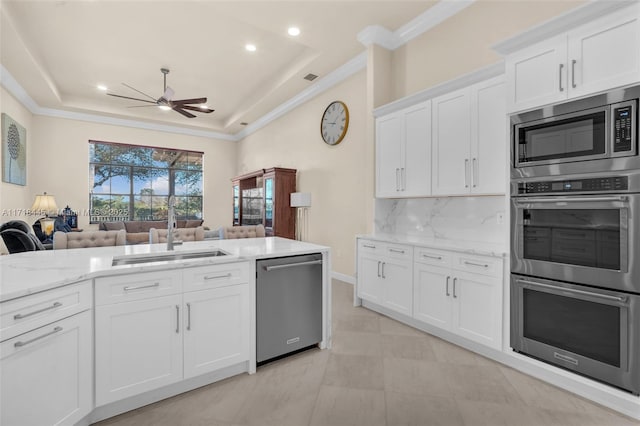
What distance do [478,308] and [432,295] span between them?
0.43 m

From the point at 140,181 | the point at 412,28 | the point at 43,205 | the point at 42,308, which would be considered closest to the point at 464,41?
the point at 412,28

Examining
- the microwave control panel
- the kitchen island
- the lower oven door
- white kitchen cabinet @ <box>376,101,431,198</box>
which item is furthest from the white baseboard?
the microwave control panel

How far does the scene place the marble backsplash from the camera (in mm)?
2906

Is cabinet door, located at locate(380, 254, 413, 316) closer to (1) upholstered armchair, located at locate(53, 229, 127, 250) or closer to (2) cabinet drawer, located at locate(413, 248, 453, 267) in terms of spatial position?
(2) cabinet drawer, located at locate(413, 248, 453, 267)

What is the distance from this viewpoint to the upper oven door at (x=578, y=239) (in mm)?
1751

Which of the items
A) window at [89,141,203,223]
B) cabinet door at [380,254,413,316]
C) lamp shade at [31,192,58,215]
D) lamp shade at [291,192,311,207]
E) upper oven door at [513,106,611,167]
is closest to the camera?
upper oven door at [513,106,611,167]

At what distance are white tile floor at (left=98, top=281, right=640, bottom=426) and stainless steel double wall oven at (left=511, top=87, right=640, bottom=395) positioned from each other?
294mm

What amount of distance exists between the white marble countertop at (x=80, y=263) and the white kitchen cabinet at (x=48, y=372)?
0.07 metres

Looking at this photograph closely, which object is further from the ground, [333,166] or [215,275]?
[333,166]

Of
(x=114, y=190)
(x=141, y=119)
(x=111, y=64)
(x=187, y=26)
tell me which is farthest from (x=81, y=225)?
(x=187, y=26)

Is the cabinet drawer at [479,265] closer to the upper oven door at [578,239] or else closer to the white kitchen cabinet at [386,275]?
the upper oven door at [578,239]

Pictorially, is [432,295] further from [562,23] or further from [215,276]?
[562,23]

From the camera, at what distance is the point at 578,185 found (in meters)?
1.94

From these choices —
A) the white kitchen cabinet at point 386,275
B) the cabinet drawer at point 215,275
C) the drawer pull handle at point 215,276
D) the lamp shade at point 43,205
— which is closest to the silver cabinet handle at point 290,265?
the cabinet drawer at point 215,275
